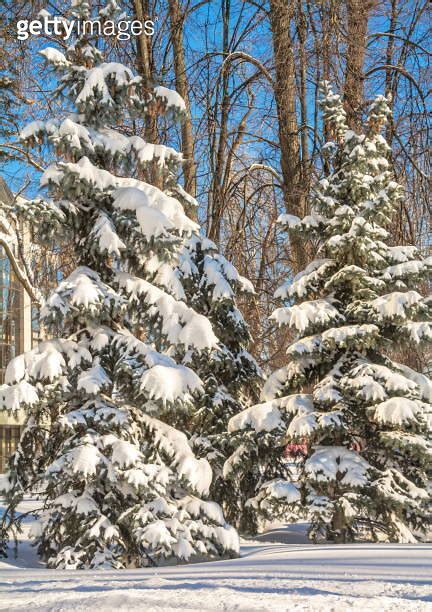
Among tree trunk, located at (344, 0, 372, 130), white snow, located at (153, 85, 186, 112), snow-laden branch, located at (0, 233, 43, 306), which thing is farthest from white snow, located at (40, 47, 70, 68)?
snow-laden branch, located at (0, 233, 43, 306)

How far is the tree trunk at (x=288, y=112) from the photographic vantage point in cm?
1159

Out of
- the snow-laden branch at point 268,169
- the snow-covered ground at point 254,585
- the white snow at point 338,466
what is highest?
the snow-laden branch at point 268,169

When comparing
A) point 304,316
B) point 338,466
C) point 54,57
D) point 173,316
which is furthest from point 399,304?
point 54,57

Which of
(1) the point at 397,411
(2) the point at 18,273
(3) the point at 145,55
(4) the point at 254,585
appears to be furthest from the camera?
(2) the point at 18,273

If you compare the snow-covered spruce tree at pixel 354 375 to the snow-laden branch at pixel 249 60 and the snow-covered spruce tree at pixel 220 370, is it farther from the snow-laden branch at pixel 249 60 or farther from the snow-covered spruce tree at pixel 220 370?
the snow-laden branch at pixel 249 60

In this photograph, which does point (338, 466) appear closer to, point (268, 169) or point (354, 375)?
point (354, 375)

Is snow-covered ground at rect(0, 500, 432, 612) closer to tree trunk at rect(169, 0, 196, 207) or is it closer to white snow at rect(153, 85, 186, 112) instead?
white snow at rect(153, 85, 186, 112)

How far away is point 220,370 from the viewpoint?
35.2 feet

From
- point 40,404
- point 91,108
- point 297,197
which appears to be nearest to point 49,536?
point 40,404

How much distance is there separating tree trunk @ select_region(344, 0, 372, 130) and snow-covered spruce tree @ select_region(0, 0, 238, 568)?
4.19 m

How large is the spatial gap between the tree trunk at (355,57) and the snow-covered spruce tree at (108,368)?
4187 millimetres

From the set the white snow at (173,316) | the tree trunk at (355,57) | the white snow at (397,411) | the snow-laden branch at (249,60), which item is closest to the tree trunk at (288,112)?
the snow-laden branch at (249,60)

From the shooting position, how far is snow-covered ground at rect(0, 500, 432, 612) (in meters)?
3.80

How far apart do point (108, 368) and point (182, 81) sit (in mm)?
6569
